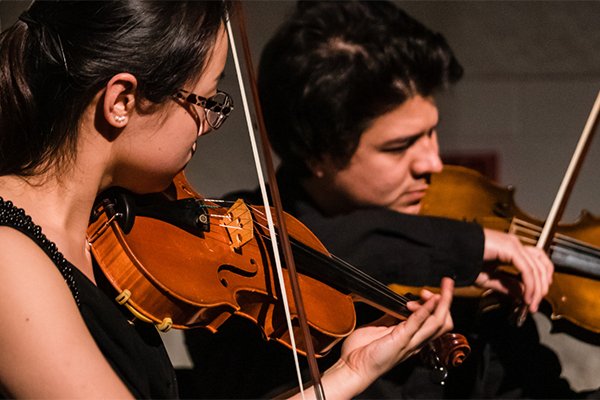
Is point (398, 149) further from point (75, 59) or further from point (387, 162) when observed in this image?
point (75, 59)

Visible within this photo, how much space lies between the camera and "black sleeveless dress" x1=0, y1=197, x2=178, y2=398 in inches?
32.8

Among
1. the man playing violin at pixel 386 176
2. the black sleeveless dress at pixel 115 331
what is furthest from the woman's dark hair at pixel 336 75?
the black sleeveless dress at pixel 115 331

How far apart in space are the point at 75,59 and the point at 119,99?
5cm

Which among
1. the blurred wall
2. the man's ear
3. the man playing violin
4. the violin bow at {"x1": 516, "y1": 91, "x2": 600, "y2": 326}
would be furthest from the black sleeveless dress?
the blurred wall

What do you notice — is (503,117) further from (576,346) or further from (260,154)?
(260,154)

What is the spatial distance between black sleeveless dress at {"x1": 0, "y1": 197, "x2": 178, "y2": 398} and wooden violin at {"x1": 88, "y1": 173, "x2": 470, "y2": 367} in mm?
25

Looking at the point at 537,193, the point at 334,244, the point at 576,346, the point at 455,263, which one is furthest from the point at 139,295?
the point at 537,193

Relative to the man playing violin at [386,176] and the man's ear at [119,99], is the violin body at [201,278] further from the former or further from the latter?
the man playing violin at [386,176]

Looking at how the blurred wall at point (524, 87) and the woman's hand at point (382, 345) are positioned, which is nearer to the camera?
the woman's hand at point (382, 345)

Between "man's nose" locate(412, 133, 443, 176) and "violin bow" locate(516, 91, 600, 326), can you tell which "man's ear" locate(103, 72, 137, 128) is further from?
"violin bow" locate(516, 91, 600, 326)

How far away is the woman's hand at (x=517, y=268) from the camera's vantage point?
4.05 ft

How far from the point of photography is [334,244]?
1.14 m

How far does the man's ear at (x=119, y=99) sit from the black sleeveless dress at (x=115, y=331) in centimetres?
12

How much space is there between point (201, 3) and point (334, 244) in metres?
0.38
